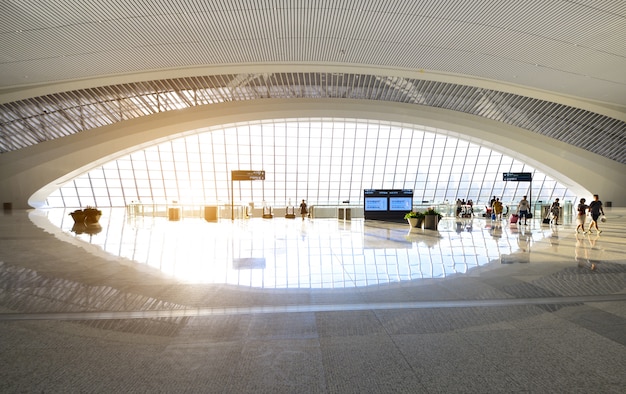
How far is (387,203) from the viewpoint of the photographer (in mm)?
23297

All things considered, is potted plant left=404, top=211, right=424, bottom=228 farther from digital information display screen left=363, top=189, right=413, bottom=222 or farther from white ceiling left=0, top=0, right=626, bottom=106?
white ceiling left=0, top=0, right=626, bottom=106

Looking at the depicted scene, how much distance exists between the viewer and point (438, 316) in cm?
414

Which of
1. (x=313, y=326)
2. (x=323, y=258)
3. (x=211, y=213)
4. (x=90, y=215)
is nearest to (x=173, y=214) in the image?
(x=211, y=213)

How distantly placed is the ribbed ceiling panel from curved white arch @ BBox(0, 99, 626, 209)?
0.56 metres

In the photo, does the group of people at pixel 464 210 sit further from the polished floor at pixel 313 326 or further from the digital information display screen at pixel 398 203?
the polished floor at pixel 313 326

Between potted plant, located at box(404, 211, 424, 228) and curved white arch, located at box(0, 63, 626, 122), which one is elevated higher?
curved white arch, located at box(0, 63, 626, 122)

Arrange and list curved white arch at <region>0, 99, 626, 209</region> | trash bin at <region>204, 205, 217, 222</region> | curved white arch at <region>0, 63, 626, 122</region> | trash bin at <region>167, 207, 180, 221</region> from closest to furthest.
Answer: curved white arch at <region>0, 63, 626, 122</region>
trash bin at <region>204, 205, 217, 222</region>
trash bin at <region>167, 207, 180, 221</region>
curved white arch at <region>0, 99, 626, 209</region>

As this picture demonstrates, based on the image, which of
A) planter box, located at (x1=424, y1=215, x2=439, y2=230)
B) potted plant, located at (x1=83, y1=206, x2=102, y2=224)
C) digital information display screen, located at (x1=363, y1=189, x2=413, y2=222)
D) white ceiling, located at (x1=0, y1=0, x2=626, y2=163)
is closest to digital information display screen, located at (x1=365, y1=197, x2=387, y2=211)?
digital information display screen, located at (x1=363, y1=189, x2=413, y2=222)

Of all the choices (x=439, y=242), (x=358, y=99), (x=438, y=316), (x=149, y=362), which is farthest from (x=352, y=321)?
(x=358, y=99)

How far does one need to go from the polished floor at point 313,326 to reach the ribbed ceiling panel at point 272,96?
20783 millimetres

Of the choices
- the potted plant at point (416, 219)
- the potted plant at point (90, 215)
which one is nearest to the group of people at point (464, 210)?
the potted plant at point (416, 219)

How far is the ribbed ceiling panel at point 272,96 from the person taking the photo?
26.1 meters

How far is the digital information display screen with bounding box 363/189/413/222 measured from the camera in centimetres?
2312

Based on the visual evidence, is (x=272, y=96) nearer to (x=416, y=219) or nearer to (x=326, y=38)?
(x=326, y=38)
